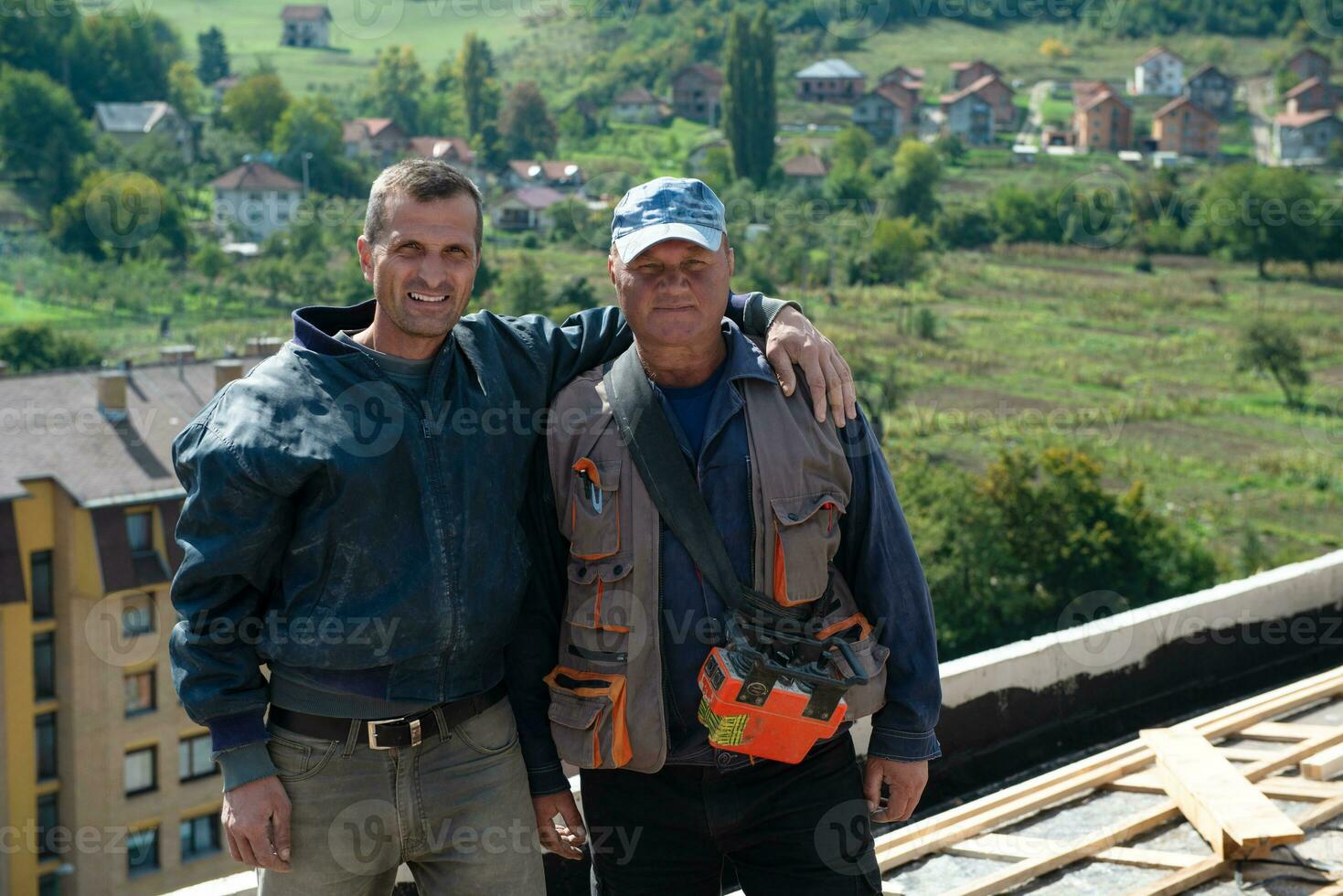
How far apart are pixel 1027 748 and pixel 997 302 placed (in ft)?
143

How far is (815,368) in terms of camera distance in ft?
7.82

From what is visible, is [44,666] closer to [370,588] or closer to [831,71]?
[370,588]

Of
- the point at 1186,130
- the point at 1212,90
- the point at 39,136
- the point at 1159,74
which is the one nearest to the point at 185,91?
the point at 39,136

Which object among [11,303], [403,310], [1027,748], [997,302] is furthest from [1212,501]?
[11,303]

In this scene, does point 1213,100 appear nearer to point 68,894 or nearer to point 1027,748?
point 68,894

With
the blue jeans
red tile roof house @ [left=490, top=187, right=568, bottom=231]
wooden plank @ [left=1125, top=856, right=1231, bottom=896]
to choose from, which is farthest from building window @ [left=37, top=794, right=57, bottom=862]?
red tile roof house @ [left=490, top=187, right=568, bottom=231]

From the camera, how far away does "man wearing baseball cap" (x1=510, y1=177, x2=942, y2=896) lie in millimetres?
2305

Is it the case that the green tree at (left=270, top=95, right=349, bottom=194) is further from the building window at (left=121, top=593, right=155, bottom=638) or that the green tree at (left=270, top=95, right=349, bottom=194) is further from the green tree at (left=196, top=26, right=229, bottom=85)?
the building window at (left=121, top=593, right=155, bottom=638)

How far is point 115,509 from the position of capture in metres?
18.3

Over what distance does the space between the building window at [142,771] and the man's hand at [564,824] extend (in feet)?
57.8
